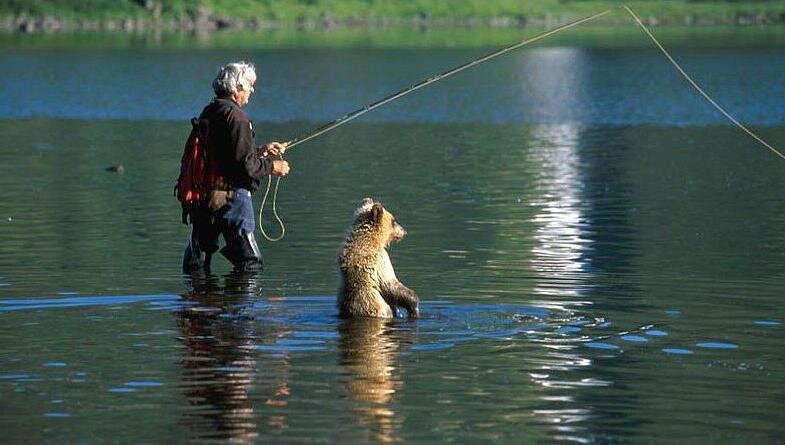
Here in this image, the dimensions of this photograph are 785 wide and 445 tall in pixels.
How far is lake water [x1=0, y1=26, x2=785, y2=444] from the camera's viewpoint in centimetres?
1120

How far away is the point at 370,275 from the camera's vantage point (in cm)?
1420

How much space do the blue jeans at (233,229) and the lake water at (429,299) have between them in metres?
0.23

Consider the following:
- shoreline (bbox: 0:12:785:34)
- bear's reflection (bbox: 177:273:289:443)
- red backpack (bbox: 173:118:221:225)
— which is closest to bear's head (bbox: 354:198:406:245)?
bear's reflection (bbox: 177:273:289:443)

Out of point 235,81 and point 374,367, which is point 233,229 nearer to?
point 235,81

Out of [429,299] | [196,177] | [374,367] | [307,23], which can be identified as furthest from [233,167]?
[307,23]

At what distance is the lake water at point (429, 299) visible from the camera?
11.2 meters

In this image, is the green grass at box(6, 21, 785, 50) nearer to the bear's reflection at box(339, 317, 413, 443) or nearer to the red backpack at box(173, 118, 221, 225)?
the red backpack at box(173, 118, 221, 225)

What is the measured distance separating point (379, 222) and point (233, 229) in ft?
9.86

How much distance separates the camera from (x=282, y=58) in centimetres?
7800

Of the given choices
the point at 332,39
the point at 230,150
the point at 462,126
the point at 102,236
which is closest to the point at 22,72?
the point at 462,126

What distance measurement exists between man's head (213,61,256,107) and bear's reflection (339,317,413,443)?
328 cm

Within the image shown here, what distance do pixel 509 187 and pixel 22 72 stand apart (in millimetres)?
42112

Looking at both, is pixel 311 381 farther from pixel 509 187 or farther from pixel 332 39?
pixel 332 39

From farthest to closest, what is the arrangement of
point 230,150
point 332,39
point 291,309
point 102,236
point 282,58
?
point 332,39, point 282,58, point 102,236, point 230,150, point 291,309
